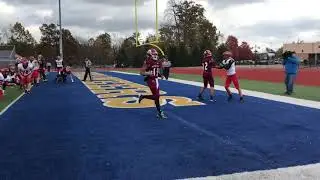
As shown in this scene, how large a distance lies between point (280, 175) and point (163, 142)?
2.72m

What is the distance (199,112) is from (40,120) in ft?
13.0

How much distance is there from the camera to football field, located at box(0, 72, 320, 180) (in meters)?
7.03

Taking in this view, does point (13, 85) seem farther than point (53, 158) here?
Yes

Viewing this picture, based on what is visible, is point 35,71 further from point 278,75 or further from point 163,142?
point 163,142

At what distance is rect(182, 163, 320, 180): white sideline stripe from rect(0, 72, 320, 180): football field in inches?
0.5

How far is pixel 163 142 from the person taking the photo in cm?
902

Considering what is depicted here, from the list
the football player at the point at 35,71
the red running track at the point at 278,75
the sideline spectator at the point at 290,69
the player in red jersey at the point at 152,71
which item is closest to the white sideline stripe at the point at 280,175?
the player in red jersey at the point at 152,71

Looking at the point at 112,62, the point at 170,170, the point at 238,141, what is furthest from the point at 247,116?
the point at 112,62

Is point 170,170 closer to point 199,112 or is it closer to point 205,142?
point 205,142

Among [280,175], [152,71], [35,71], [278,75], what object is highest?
[152,71]

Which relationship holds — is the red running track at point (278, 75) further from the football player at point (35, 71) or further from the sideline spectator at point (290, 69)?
the football player at point (35, 71)

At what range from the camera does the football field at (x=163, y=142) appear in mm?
7031

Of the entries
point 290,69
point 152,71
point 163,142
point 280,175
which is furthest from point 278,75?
point 280,175

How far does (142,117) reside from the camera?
1243 cm
